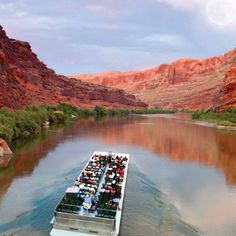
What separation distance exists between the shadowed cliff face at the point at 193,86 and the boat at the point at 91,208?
51383 mm

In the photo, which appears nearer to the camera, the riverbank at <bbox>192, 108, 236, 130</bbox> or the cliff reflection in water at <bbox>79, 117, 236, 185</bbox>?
the cliff reflection in water at <bbox>79, 117, 236, 185</bbox>

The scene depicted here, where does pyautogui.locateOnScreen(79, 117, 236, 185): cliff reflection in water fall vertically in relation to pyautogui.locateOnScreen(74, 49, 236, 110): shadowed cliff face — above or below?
below

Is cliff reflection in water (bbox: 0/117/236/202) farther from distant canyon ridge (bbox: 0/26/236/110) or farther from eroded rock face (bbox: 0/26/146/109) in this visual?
eroded rock face (bbox: 0/26/146/109)

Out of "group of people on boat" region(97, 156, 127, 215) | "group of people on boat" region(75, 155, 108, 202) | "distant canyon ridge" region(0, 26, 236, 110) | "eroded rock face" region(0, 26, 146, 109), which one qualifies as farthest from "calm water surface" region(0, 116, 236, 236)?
"eroded rock face" region(0, 26, 146, 109)

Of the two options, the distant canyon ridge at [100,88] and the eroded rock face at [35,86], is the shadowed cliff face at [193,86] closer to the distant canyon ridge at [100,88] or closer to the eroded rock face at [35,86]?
the distant canyon ridge at [100,88]

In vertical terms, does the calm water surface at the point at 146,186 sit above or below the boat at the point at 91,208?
below

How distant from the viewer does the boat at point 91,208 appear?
35.9 feet

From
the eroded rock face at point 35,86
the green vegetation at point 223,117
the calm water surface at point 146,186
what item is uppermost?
the eroded rock face at point 35,86

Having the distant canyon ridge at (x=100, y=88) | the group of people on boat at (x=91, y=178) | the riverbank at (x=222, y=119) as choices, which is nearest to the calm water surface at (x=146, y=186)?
the group of people on boat at (x=91, y=178)

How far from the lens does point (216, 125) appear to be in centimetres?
5359

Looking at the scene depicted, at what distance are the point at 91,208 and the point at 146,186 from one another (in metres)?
6.67

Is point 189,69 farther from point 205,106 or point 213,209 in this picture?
point 213,209

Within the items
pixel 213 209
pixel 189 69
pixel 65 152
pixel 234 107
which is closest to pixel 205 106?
pixel 234 107

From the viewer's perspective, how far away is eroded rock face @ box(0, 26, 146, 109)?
5431 cm
